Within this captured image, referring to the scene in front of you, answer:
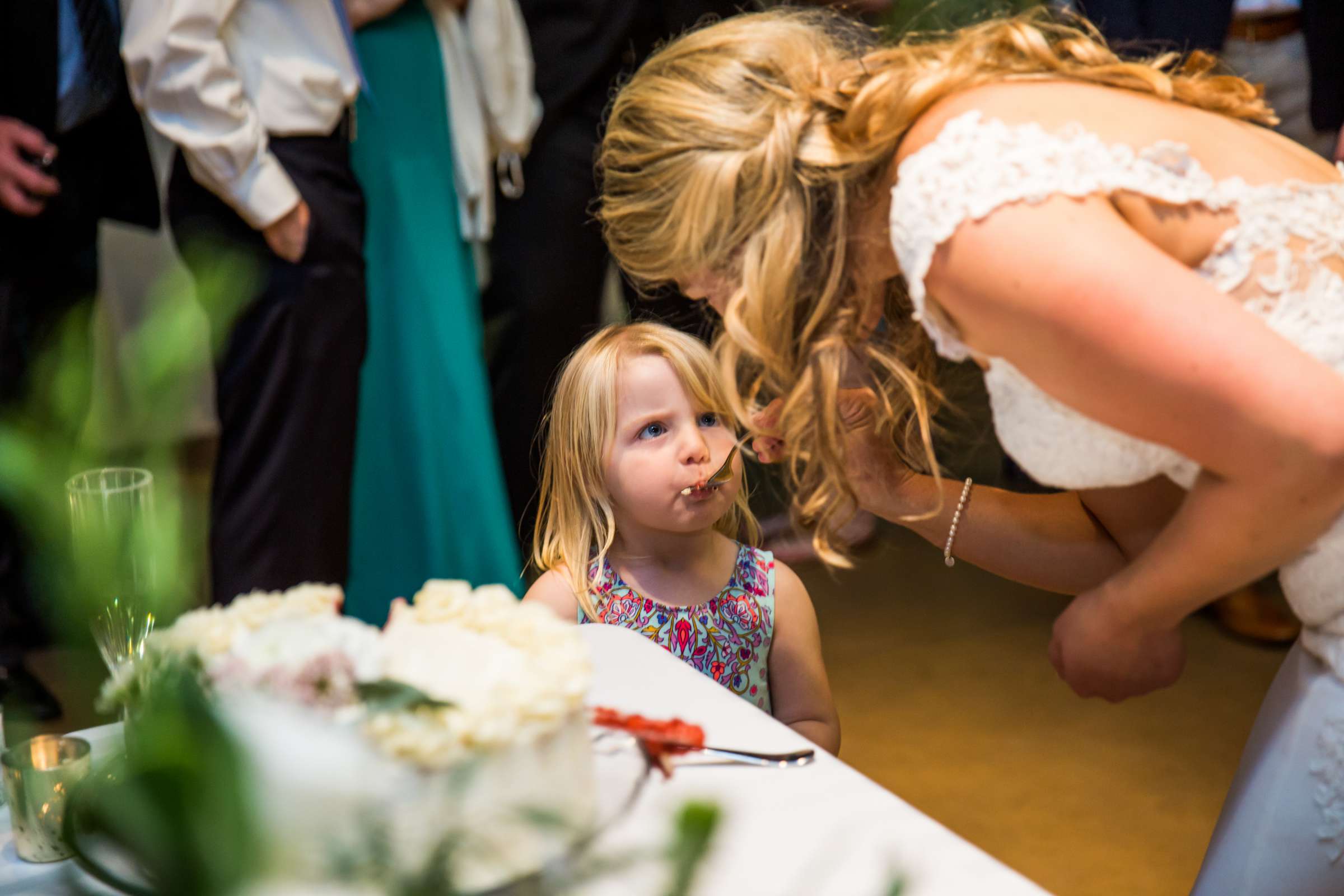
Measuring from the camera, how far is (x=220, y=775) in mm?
335

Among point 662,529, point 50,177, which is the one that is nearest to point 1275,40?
point 662,529

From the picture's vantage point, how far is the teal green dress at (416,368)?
7.90 ft

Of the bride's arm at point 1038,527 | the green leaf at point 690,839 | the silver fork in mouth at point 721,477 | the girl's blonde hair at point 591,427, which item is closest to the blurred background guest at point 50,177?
the girl's blonde hair at point 591,427

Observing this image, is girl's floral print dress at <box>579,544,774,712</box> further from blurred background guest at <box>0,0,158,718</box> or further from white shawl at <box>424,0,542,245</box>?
white shawl at <box>424,0,542,245</box>

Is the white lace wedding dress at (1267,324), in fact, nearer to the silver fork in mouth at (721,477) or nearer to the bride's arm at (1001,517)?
the bride's arm at (1001,517)

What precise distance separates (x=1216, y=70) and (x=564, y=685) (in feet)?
7.07

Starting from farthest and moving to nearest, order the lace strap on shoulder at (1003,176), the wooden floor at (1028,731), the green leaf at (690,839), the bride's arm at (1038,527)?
the wooden floor at (1028,731) < the bride's arm at (1038,527) < the lace strap on shoulder at (1003,176) < the green leaf at (690,839)

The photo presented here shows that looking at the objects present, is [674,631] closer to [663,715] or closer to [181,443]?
[663,715]

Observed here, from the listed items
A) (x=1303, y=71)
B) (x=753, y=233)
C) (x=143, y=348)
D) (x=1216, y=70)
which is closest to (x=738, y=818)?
(x=753, y=233)

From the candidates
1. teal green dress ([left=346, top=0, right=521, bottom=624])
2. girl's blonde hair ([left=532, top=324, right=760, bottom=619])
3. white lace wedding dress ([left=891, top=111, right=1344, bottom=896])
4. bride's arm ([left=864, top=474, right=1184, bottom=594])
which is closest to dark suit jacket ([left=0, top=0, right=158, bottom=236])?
teal green dress ([left=346, top=0, right=521, bottom=624])

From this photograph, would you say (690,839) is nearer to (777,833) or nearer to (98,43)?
(777,833)

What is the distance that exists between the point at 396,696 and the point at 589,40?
205 centimetres

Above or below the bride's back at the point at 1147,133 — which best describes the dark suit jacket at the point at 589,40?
below

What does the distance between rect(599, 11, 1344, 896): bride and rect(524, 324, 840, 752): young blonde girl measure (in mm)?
263
